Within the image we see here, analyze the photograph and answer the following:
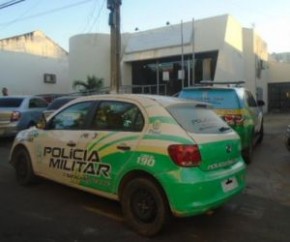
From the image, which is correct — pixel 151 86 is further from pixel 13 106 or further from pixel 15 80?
pixel 13 106

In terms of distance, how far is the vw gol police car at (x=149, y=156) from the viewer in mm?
5270

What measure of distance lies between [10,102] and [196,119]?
10377 millimetres

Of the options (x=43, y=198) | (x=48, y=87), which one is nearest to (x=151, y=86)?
(x=48, y=87)

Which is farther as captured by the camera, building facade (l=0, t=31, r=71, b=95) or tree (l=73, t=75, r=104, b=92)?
building facade (l=0, t=31, r=71, b=95)

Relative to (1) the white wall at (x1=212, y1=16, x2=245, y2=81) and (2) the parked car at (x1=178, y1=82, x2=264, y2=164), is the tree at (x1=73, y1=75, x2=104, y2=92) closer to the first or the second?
(1) the white wall at (x1=212, y1=16, x2=245, y2=81)

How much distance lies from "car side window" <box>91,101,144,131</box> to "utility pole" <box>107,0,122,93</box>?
881 cm

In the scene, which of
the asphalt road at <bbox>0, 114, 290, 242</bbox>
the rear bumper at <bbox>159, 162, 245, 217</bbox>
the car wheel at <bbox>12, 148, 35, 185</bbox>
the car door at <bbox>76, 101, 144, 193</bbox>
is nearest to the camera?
the rear bumper at <bbox>159, 162, 245, 217</bbox>

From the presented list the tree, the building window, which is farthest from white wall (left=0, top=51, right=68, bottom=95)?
the tree

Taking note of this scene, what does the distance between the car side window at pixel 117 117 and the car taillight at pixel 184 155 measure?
2.09 feet

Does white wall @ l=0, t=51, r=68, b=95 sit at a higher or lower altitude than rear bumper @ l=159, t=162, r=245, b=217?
higher

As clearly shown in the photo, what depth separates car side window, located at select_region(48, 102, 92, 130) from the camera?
6.64 m

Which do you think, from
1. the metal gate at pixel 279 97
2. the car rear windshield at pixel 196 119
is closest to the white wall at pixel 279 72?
the metal gate at pixel 279 97

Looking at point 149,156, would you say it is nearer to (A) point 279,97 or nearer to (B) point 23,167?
(B) point 23,167

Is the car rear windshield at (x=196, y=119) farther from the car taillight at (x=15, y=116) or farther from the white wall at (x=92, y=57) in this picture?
the white wall at (x=92, y=57)
